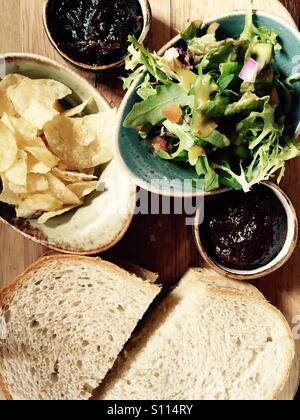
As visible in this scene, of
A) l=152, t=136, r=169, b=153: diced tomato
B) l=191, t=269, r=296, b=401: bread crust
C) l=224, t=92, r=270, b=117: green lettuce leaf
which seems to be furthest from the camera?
l=191, t=269, r=296, b=401: bread crust

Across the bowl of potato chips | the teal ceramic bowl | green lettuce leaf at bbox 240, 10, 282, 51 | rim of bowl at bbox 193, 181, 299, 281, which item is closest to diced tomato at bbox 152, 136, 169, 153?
the teal ceramic bowl

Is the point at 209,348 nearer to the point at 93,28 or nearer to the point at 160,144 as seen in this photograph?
the point at 160,144

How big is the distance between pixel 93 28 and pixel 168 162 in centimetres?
56

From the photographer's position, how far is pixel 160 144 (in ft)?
7.12

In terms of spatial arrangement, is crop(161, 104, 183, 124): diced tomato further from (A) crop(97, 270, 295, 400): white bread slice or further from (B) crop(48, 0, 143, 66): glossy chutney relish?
(A) crop(97, 270, 295, 400): white bread slice

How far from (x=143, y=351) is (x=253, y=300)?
0.49 metres

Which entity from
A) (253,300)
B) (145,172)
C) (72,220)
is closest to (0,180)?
(72,220)

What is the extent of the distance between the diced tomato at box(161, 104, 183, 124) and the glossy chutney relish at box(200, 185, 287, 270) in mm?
396

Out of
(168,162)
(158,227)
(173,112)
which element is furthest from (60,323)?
(173,112)

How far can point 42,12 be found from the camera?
2.33 m

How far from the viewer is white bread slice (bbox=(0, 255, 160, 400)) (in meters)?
2.37

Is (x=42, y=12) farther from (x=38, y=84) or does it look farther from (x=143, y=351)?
(x=143, y=351)

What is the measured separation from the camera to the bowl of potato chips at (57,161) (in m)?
2.21

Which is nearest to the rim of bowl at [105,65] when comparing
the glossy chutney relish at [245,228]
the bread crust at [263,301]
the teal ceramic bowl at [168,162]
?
the teal ceramic bowl at [168,162]
